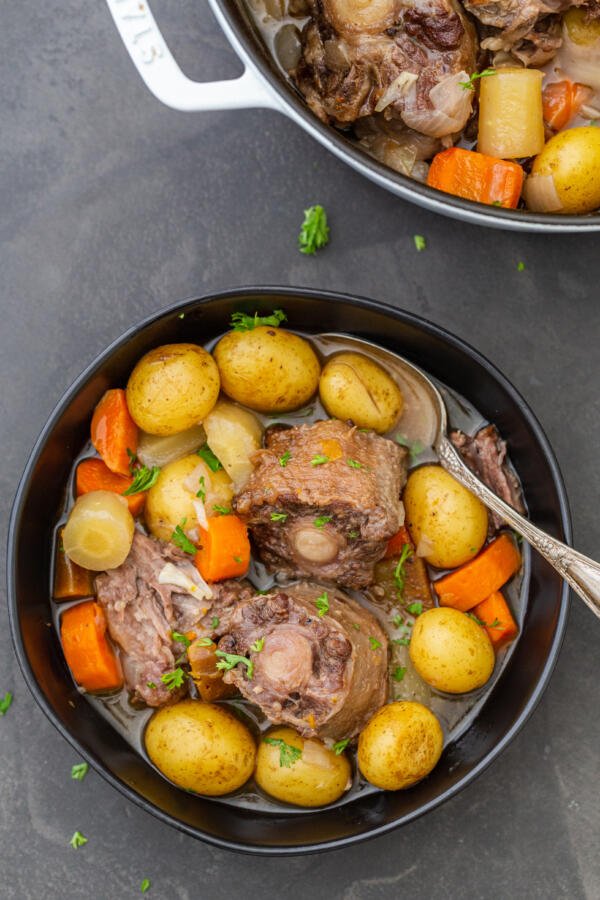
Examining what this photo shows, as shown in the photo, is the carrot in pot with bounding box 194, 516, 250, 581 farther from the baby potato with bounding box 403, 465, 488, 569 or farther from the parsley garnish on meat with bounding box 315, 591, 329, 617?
the baby potato with bounding box 403, 465, 488, 569

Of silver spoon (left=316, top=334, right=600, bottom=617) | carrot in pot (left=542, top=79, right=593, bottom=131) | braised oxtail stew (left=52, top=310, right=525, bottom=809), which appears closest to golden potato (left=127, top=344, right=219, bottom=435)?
braised oxtail stew (left=52, top=310, right=525, bottom=809)

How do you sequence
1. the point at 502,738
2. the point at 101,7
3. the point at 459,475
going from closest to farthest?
1. the point at 502,738
2. the point at 459,475
3. the point at 101,7

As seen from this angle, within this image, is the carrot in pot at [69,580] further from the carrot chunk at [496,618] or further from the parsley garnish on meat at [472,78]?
the parsley garnish on meat at [472,78]

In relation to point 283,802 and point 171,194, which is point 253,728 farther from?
point 171,194

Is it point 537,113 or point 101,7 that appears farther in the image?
point 101,7

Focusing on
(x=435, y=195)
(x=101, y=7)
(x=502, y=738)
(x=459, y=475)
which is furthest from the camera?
(x=101, y=7)

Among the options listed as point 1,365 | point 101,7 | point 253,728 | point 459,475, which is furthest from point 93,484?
point 101,7
